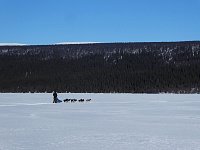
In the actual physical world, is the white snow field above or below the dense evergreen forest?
below

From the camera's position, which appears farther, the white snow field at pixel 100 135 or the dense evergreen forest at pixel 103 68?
the dense evergreen forest at pixel 103 68

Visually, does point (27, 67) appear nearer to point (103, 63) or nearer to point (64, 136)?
point (103, 63)

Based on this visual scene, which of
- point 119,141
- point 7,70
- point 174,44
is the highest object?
point 174,44

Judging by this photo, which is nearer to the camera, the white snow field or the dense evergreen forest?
the white snow field

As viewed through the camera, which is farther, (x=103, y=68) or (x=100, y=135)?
(x=103, y=68)

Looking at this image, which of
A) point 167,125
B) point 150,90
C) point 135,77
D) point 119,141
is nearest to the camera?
point 119,141

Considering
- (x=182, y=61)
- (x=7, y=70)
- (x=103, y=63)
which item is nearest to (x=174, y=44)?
(x=182, y=61)

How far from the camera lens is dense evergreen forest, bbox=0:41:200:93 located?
10525 centimetres

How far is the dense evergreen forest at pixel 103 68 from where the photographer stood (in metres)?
105

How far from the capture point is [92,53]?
134500 mm

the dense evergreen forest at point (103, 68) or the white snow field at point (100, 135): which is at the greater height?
the dense evergreen forest at point (103, 68)

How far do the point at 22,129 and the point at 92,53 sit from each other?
120356 mm

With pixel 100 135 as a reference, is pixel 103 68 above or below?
above

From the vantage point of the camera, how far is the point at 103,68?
118 metres
